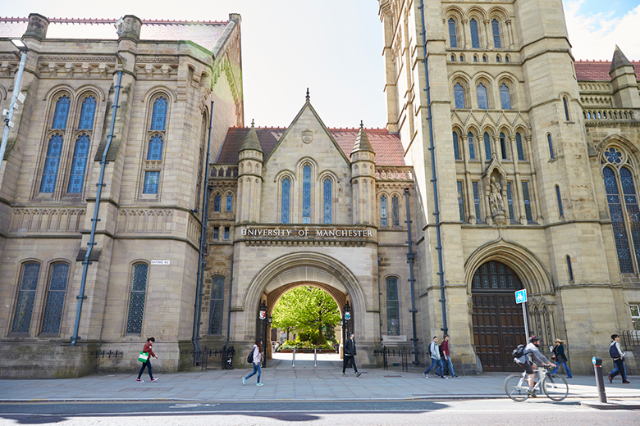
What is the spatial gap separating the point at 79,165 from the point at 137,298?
775 cm

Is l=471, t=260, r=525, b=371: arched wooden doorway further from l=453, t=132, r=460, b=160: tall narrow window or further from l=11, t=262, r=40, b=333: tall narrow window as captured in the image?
l=11, t=262, r=40, b=333: tall narrow window

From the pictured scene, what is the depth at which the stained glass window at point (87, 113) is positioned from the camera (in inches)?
849

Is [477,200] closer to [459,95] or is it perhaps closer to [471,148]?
[471,148]

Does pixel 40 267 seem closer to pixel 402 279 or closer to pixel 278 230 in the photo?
pixel 278 230

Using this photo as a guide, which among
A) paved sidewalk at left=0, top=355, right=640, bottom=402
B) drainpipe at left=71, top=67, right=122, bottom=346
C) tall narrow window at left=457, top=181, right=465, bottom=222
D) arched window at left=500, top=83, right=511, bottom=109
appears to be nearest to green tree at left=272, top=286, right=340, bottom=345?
tall narrow window at left=457, top=181, right=465, bottom=222

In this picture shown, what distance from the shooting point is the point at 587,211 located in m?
19.7

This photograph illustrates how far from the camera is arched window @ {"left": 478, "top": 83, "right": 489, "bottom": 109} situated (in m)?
23.5

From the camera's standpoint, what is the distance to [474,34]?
24703 mm

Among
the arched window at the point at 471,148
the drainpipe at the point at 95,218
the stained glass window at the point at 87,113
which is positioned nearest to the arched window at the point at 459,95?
the arched window at the point at 471,148

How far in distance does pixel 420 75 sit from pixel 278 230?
11743mm

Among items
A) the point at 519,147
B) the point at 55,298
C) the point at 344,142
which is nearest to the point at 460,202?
the point at 519,147

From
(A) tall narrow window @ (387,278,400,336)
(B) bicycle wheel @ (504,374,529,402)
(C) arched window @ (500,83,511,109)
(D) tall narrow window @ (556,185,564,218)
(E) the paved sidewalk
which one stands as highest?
(C) arched window @ (500,83,511,109)

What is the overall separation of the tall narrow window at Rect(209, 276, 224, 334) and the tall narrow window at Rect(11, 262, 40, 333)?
8100 millimetres

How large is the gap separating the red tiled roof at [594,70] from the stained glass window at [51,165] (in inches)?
1255
